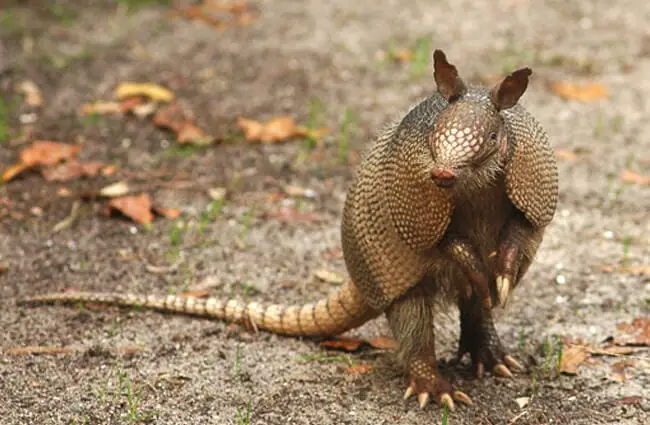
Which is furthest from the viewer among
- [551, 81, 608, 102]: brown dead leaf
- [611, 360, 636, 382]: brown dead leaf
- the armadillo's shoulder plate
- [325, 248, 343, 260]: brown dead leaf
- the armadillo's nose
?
[551, 81, 608, 102]: brown dead leaf

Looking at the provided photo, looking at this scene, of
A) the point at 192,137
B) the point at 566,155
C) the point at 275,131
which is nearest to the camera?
the point at 566,155

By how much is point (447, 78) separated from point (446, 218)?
1.81 feet

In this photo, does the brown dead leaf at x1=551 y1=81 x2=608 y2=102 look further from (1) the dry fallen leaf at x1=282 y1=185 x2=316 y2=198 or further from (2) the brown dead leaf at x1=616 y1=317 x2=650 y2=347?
(2) the brown dead leaf at x1=616 y1=317 x2=650 y2=347

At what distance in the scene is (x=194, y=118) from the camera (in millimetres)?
8211

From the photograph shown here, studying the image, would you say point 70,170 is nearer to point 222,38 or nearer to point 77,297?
point 77,297

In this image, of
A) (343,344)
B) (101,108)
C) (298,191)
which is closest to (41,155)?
(101,108)

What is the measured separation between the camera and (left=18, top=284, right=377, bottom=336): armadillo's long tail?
16.4ft

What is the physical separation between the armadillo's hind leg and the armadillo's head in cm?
103

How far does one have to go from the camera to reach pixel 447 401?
4.62 meters

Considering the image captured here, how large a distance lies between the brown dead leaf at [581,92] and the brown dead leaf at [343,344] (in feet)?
13.6

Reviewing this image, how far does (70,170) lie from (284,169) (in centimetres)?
148

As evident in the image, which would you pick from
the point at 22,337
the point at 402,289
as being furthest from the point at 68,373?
the point at 402,289

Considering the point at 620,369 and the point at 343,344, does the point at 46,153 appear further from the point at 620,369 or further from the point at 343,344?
→ the point at 620,369

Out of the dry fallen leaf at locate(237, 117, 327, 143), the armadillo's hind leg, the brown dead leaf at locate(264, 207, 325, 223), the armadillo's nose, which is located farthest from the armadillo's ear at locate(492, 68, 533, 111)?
the dry fallen leaf at locate(237, 117, 327, 143)
